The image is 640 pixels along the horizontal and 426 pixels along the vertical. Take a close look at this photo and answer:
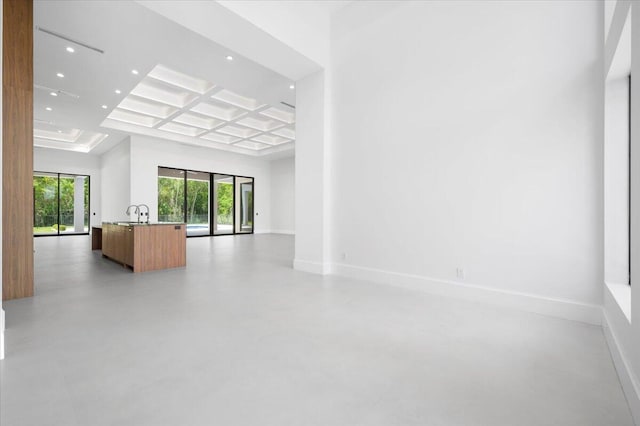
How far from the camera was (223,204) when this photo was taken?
14.3 metres

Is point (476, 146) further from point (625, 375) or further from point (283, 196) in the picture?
point (283, 196)

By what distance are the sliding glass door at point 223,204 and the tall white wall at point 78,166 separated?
548cm

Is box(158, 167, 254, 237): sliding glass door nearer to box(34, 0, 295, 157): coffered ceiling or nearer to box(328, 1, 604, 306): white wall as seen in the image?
box(34, 0, 295, 157): coffered ceiling

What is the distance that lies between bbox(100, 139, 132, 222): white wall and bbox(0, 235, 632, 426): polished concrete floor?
896 cm

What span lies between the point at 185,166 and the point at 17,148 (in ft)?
30.2

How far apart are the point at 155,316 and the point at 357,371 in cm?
223

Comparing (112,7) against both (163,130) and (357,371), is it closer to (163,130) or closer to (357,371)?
(357,371)

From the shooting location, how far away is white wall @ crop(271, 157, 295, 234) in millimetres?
14891

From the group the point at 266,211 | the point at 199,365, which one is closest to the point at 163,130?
the point at 266,211

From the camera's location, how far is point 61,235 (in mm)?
13484

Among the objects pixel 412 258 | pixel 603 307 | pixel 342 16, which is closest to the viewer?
pixel 603 307

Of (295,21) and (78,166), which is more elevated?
(295,21)

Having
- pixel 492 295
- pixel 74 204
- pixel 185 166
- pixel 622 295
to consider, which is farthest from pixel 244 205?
pixel 622 295

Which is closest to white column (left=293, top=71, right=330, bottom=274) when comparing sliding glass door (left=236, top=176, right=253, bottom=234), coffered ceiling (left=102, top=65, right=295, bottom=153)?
coffered ceiling (left=102, top=65, right=295, bottom=153)
